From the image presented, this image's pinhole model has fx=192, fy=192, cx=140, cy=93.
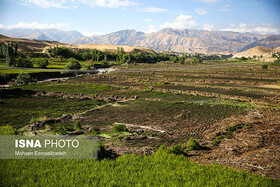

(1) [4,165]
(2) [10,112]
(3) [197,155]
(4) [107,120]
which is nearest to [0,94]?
(2) [10,112]

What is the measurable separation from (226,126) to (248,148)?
4.80 metres

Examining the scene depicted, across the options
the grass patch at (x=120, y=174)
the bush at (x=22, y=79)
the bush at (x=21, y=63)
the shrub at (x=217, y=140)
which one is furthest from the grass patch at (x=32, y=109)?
the bush at (x=21, y=63)

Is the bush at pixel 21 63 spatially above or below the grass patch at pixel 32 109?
Answer: above

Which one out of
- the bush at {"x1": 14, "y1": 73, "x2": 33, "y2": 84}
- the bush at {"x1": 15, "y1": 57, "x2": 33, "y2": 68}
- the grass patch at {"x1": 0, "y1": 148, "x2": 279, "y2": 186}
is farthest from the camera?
the bush at {"x1": 15, "y1": 57, "x2": 33, "y2": 68}

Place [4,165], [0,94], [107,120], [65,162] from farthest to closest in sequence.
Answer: [0,94] < [107,120] < [65,162] < [4,165]

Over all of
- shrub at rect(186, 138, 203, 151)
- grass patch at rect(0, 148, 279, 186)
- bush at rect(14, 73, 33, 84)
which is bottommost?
shrub at rect(186, 138, 203, 151)

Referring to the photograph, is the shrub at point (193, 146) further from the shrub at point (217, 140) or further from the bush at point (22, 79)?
the bush at point (22, 79)

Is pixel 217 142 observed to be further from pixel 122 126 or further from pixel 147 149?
pixel 122 126

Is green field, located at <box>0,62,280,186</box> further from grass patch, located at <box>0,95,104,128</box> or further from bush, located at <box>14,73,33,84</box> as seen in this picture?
bush, located at <box>14,73,33,84</box>

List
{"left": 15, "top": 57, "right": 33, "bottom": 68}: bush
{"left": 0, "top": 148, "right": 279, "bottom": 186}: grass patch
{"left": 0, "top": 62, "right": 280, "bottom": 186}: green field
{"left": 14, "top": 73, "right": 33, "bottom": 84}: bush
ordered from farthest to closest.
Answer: {"left": 15, "top": 57, "right": 33, "bottom": 68}: bush → {"left": 14, "top": 73, "right": 33, "bottom": 84}: bush → {"left": 0, "top": 62, "right": 280, "bottom": 186}: green field → {"left": 0, "top": 148, "right": 279, "bottom": 186}: grass patch

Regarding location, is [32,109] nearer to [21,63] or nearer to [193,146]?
[193,146]

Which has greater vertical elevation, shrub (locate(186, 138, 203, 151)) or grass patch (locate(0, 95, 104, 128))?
shrub (locate(186, 138, 203, 151))

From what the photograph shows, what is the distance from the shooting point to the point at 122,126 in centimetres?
1526

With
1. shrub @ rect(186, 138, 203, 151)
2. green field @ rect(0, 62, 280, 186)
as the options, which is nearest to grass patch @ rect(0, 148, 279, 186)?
green field @ rect(0, 62, 280, 186)
